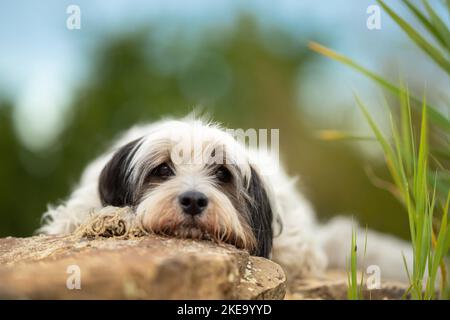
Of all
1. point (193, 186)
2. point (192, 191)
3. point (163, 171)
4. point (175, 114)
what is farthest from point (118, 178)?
point (175, 114)

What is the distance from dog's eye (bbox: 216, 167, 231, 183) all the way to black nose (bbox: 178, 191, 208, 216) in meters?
0.58

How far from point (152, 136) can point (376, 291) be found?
6.43 feet

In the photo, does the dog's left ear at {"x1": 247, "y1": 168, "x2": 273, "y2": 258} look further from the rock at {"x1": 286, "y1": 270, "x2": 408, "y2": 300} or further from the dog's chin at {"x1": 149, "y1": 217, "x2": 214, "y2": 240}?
the dog's chin at {"x1": 149, "y1": 217, "x2": 214, "y2": 240}

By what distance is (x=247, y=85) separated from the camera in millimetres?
15766

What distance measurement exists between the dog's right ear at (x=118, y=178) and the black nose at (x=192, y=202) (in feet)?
2.45

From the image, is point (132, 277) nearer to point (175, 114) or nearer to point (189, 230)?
point (189, 230)

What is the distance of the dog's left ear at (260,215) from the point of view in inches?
170

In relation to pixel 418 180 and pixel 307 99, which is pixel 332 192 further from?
pixel 418 180

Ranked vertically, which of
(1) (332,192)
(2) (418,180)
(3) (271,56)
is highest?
(3) (271,56)

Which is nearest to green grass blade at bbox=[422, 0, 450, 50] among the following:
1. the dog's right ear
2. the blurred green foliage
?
the dog's right ear

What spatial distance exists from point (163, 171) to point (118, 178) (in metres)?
0.50

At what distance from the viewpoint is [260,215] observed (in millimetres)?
4453

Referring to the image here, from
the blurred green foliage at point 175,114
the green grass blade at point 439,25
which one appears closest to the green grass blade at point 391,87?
the green grass blade at point 439,25
